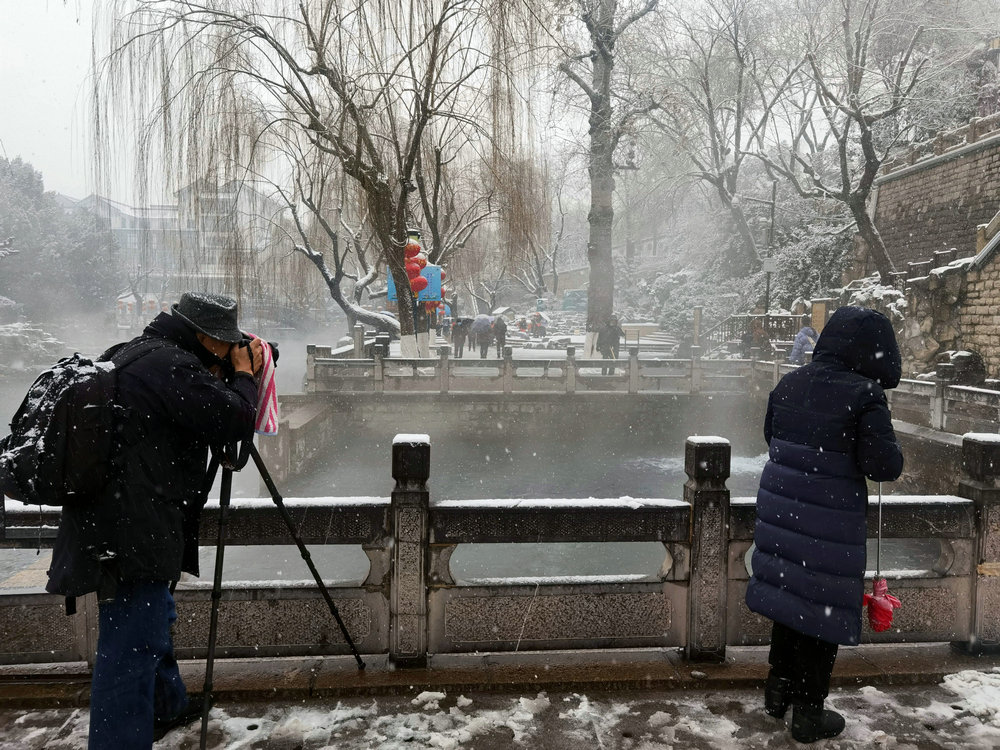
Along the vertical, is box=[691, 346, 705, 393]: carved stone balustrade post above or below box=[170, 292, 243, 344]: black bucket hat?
below

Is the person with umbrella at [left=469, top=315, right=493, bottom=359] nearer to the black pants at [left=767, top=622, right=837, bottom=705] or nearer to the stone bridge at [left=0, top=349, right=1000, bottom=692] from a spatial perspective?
the stone bridge at [left=0, top=349, right=1000, bottom=692]

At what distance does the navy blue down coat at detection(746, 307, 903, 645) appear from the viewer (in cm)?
265

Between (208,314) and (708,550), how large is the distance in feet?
8.98

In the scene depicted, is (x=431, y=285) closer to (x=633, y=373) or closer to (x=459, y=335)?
(x=633, y=373)

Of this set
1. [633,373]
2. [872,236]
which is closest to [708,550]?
[633,373]

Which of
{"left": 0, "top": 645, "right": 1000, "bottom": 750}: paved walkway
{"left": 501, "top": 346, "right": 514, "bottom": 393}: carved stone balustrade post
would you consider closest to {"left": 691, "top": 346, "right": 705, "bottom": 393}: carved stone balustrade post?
{"left": 501, "top": 346, "right": 514, "bottom": 393}: carved stone balustrade post

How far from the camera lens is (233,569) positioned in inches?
395

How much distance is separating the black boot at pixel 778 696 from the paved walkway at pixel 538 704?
0.06 metres

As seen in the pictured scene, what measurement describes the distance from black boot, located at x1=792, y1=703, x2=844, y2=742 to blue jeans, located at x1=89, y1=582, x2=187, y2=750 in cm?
262

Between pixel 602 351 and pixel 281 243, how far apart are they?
43.0 ft

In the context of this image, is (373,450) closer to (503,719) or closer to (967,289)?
(503,719)

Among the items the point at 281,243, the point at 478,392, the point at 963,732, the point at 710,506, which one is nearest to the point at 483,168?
the point at 478,392

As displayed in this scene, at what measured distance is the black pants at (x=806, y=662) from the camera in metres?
2.79

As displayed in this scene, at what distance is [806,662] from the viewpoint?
2805mm
